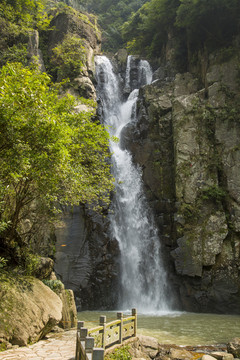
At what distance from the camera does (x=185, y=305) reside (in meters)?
17.7

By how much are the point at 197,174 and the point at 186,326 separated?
32.4ft

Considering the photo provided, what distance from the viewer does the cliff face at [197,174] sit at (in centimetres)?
1759

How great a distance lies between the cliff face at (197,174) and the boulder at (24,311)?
36.2 ft

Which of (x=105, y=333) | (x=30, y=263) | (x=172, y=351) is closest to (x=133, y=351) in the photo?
(x=105, y=333)

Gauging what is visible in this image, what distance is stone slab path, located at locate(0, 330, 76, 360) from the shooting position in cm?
657

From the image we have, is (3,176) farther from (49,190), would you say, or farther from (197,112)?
(197,112)

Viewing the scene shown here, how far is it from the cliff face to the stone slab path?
11272 millimetres

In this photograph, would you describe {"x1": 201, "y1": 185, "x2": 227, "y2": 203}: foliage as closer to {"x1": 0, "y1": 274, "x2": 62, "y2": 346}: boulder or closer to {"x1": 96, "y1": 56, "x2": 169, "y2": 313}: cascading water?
{"x1": 96, "y1": 56, "x2": 169, "y2": 313}: cascading water

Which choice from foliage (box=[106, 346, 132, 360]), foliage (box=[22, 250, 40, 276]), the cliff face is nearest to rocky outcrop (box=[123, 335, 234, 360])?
foliage (box=[106, 346, 132, 360])

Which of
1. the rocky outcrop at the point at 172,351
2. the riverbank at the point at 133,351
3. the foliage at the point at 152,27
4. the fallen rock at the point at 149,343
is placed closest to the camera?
the riverbank at the point at 133,351

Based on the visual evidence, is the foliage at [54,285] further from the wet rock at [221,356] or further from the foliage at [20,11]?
the foliage at [20,11]

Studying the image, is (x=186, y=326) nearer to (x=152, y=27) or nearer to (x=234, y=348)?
(x=234, y=348)

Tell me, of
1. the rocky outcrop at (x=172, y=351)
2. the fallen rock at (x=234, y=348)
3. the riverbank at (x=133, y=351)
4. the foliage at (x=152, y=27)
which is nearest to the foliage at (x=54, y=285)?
the riverbank at (x=133, y=351)

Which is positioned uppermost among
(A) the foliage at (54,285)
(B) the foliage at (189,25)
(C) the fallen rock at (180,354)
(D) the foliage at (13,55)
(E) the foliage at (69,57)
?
(B) the foliage at (189,25)
